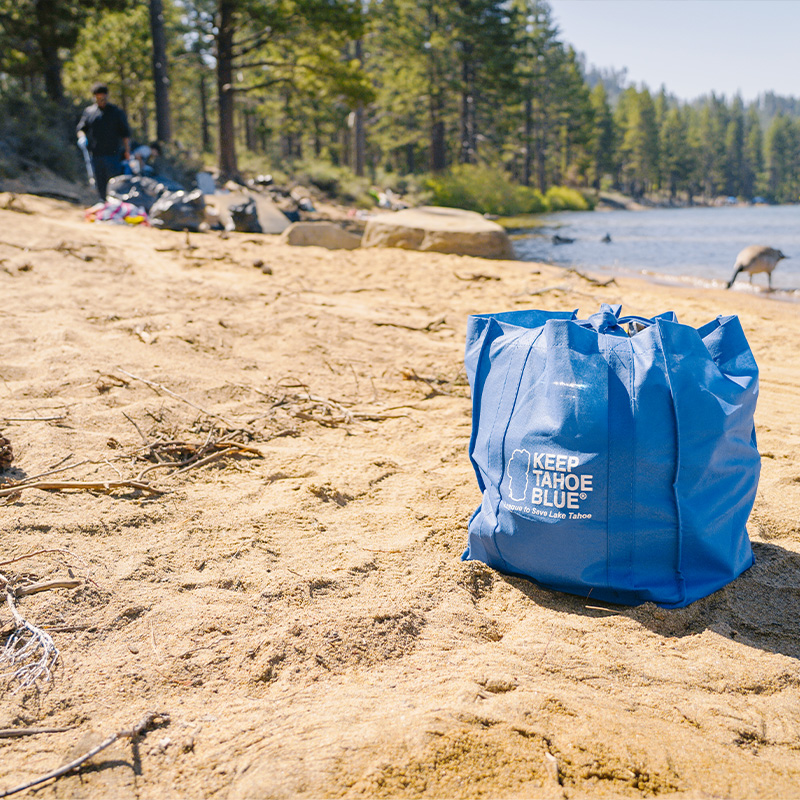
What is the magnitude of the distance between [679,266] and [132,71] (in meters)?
23.6

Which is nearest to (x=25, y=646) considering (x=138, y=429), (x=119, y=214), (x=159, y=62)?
(x=138, y=429)

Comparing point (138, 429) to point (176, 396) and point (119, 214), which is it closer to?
point (176, 396)

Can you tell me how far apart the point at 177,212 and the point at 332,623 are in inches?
318

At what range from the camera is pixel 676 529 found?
178cm

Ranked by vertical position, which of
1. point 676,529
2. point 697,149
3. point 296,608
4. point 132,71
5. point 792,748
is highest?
point 697,149

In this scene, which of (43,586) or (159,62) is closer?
(43,586)

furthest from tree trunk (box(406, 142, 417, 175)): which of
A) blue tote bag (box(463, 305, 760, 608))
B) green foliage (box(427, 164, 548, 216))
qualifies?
blue tote bag (box(463, 305, 760, 608))

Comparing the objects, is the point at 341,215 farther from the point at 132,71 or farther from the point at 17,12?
the point at 132,71

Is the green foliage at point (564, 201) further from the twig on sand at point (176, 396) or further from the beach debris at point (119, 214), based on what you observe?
the twig on sand at point (176, 396)

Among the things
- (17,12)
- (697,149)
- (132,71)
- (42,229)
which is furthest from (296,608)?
(697,149)

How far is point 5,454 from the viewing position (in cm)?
231

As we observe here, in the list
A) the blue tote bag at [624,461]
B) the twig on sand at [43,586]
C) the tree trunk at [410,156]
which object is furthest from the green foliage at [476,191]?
the twig on sand at [43,586]

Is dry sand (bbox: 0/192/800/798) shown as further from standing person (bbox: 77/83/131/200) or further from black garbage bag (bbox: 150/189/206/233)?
standing person (bbox: 77/83/131/200)

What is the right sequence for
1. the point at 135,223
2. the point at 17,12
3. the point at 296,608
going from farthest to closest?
the point at 17,12, the point at 135,223, the point at 296,608
